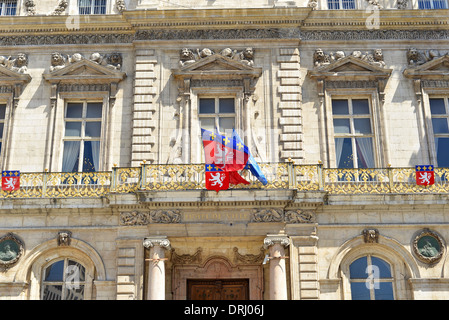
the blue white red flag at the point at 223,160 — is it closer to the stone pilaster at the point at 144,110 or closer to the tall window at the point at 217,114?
the tall window at the point at 217,114

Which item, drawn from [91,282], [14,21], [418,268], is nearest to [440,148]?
[418,268]

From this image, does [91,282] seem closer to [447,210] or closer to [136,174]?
[136,174]

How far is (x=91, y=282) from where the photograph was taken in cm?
1706

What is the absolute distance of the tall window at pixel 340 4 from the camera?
20.2 meters

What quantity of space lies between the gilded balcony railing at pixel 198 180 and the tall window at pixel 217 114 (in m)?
2.20

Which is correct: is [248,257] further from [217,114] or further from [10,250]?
[10,250]

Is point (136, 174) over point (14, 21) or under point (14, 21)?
under

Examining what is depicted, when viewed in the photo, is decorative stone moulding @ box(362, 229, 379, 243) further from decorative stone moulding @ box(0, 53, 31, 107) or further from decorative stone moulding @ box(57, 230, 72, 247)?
decorative stone moulding @ box(0, 53, 31, 107)

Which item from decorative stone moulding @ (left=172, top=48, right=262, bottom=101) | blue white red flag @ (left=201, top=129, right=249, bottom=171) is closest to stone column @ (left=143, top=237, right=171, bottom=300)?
blue white red flag @ (left=201, top=129, right=249, bottom=171)

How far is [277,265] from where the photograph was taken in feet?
52.2

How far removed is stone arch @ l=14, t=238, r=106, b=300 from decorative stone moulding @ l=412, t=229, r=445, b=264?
935 cm

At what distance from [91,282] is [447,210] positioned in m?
11.0

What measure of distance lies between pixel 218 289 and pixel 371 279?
186 inches

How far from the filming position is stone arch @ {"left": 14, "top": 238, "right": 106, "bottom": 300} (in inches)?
661
